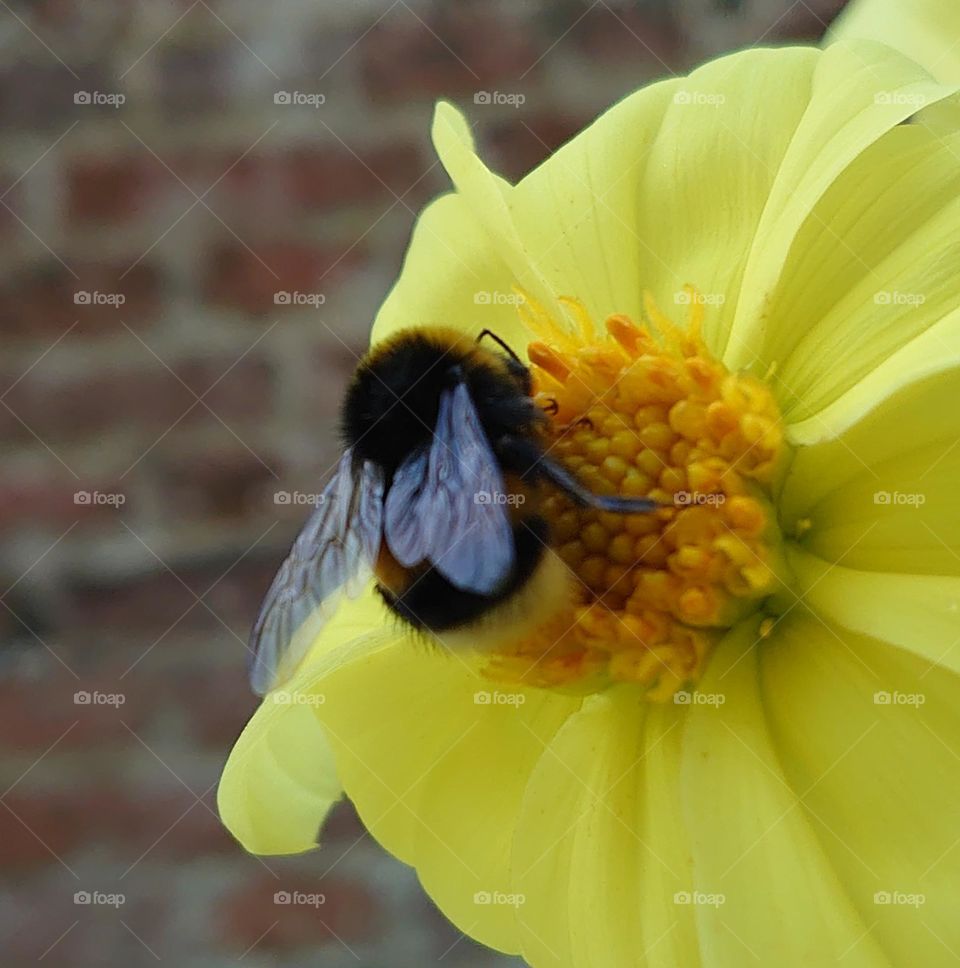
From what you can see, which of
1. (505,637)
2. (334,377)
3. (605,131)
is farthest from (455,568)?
(334,377)

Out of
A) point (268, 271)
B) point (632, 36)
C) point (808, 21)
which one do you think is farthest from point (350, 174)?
point (808, 21)

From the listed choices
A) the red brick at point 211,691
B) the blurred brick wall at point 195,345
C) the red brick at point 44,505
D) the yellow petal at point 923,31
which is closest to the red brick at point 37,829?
the blurred brick wall at point 195,345

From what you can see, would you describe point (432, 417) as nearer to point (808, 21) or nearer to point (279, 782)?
point (279, 782)

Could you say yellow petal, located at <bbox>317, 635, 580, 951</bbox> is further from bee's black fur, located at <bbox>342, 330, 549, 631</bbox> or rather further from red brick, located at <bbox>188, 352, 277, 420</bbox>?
red brick, located at <bbox>188, 352, 277, 420</bbox>

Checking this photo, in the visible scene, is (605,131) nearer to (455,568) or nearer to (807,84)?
(807,84)

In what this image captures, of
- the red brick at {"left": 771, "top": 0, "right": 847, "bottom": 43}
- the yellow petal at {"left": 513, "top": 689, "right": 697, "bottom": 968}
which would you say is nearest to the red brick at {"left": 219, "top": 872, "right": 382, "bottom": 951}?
the yellow petal at {"left": 513, "top": 689, "right": 697, "bottom": 968}
